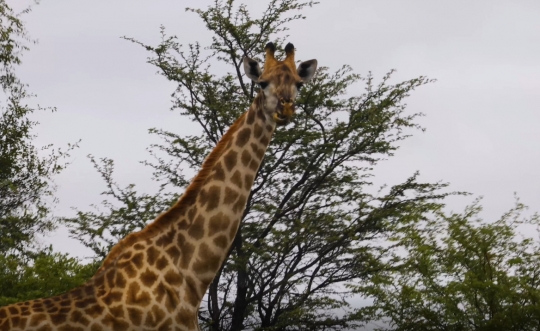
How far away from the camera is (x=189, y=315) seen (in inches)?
229

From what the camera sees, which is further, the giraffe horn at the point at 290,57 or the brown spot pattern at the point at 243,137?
the giraffe horn at the point at 290,57

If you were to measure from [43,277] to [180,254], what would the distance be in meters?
5.87

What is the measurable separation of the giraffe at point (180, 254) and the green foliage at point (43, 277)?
5.09 metres

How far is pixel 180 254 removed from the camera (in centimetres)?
608

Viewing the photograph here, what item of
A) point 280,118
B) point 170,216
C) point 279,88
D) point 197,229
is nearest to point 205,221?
point 197,229

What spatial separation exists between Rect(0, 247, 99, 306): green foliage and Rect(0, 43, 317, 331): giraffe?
5094mm

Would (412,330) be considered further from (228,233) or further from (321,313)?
(228,233)

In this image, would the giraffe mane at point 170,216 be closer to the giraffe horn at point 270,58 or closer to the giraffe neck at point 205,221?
the giraffe neck at point 205,221

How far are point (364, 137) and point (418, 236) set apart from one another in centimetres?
563

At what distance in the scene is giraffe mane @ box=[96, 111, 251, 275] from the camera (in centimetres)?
616

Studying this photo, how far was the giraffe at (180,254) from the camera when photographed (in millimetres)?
5695

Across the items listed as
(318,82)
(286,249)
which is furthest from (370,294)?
(318,82)

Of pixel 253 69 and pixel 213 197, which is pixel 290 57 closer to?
pixel 253 69

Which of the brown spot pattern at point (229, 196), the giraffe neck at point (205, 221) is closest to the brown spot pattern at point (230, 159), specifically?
the giraffe neck at point (205, 221)
